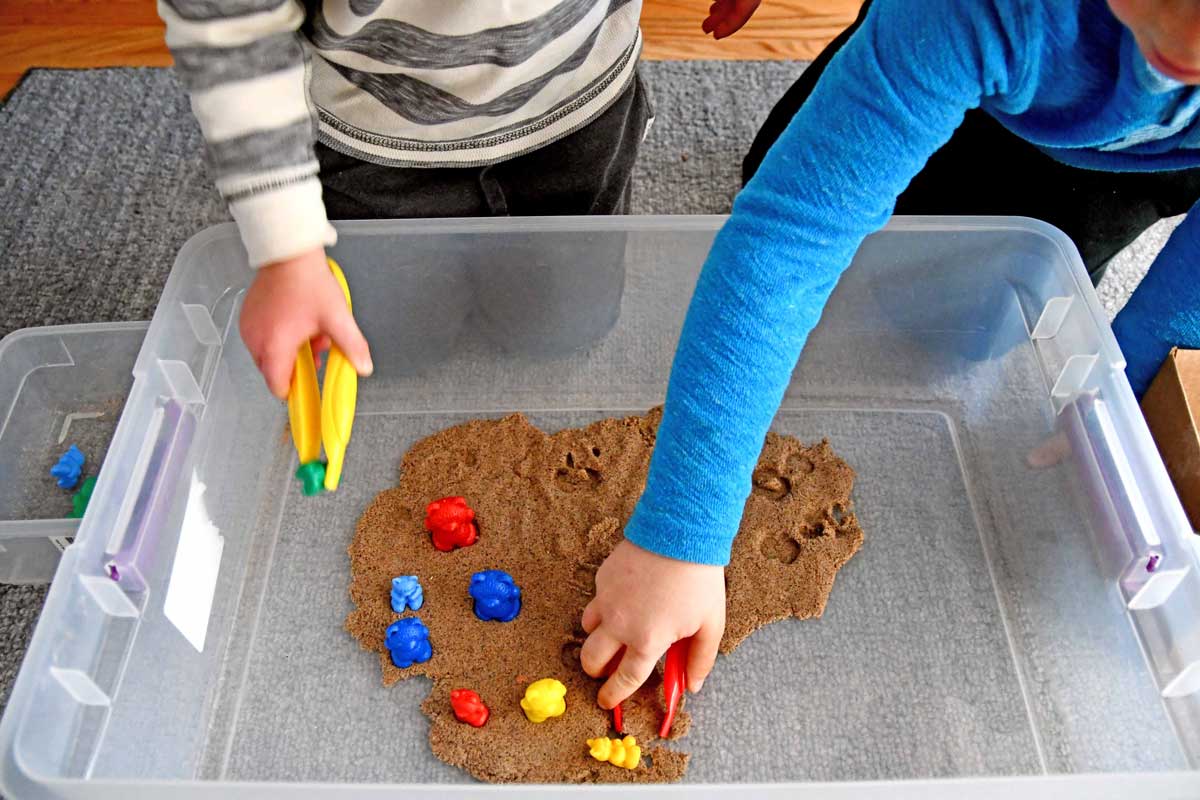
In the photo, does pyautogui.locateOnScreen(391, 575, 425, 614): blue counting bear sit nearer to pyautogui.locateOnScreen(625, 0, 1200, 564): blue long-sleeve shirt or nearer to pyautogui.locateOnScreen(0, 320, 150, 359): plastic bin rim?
pyautogui.locateOnScreen(625, 0, 1200, 564): blue long-sleeve shirt

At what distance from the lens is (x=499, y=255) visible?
78 cm

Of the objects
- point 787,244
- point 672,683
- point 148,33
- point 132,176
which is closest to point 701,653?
point 672,683

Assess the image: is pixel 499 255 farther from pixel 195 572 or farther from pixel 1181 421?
pixel 1181 421

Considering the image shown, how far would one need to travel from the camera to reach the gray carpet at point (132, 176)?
92 centimetres

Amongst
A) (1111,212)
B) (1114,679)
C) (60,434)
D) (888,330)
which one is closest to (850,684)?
(1114,679)

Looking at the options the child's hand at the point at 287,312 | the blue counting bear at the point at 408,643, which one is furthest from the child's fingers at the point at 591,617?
the child's hand at the point at 287,312

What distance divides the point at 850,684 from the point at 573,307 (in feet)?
1.16

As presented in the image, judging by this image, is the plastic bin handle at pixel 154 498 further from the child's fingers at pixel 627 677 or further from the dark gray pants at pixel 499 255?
the child's fingers at pixel 627 677

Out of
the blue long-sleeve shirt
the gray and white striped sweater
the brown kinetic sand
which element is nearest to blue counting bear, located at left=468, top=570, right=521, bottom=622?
the brown kinetic sand

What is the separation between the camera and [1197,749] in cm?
62

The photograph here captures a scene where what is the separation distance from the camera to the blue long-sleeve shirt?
509mm

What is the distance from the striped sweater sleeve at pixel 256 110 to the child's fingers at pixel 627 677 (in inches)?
11.7

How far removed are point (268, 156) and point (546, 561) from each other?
33cm

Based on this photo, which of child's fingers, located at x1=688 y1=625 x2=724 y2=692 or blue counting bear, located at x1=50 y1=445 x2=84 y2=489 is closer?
child's fingers, located at x1=688 y1=625 x2=724 y2=692
